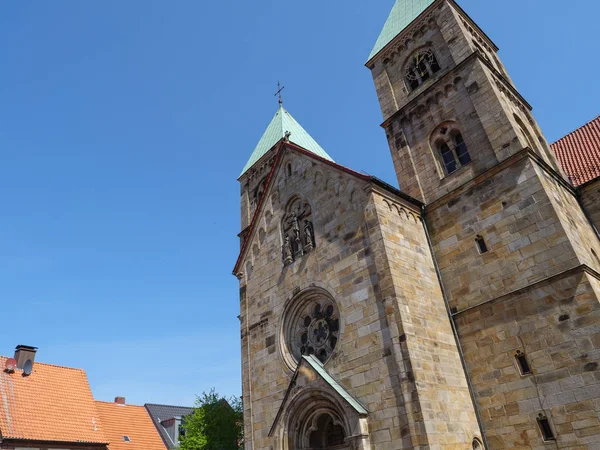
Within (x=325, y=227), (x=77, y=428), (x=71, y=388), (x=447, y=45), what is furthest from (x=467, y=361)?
(x=71, y=388)

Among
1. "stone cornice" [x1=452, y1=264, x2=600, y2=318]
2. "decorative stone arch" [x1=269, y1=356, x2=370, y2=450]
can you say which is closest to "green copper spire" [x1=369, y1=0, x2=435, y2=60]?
"stone cornice" [x1=452, y1=264, x2=600, y2=318]

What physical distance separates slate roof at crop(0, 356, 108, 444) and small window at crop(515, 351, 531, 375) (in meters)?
21.9

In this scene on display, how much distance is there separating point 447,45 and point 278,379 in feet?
49.1

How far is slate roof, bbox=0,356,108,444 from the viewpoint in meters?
21.7

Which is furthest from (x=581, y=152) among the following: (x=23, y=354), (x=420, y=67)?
(x=23, y=354)

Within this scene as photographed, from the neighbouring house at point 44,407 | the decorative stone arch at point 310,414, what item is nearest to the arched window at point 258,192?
the neighbouring house at point 44,407

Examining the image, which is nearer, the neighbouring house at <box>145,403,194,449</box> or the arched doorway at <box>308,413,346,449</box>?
the arched doorway at <box>308,413,346,449</box>

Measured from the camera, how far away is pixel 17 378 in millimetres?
24250

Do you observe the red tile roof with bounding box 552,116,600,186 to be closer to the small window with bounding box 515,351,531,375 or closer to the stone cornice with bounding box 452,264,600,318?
the stone cornice with bounding box 452,264,600,318

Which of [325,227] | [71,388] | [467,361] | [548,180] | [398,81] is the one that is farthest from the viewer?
[71,388]

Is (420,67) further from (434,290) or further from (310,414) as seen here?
(310,414)

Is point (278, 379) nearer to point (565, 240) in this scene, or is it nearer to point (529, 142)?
point (565, 240)

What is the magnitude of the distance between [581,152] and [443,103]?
7793 mm

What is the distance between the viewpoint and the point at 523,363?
12.0 metres
